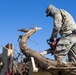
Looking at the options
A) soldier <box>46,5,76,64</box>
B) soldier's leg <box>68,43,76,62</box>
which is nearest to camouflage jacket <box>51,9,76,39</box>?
soldier <box>46,5,76,64</box>

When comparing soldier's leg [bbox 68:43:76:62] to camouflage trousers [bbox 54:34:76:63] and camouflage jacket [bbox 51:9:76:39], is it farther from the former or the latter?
camouflage jacket [bbox 51:9:76:39]

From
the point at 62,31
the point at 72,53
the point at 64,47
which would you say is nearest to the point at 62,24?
the point at 62,31

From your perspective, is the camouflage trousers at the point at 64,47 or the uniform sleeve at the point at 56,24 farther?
the uniform sleeve at the point at 56,24

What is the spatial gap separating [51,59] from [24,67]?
1.65 metres

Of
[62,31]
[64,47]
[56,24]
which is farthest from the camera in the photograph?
[62,31]

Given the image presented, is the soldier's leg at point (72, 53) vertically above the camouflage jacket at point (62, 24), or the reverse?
the camouflage jacket at point (62, 24)

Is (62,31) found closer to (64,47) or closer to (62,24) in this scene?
(62,24)

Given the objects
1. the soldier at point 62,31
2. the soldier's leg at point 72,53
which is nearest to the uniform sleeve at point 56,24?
the soldier at point 62,31

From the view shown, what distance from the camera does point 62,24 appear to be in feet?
28.1

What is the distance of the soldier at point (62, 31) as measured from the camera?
26.8ft

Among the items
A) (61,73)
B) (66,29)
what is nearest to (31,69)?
(61,73)

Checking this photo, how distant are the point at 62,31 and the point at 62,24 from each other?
18cm

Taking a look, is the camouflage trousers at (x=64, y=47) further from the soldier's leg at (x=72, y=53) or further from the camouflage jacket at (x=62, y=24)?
the camouflage jacket at (x=62, y=24)

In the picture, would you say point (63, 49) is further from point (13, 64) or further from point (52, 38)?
point (13, 64)
